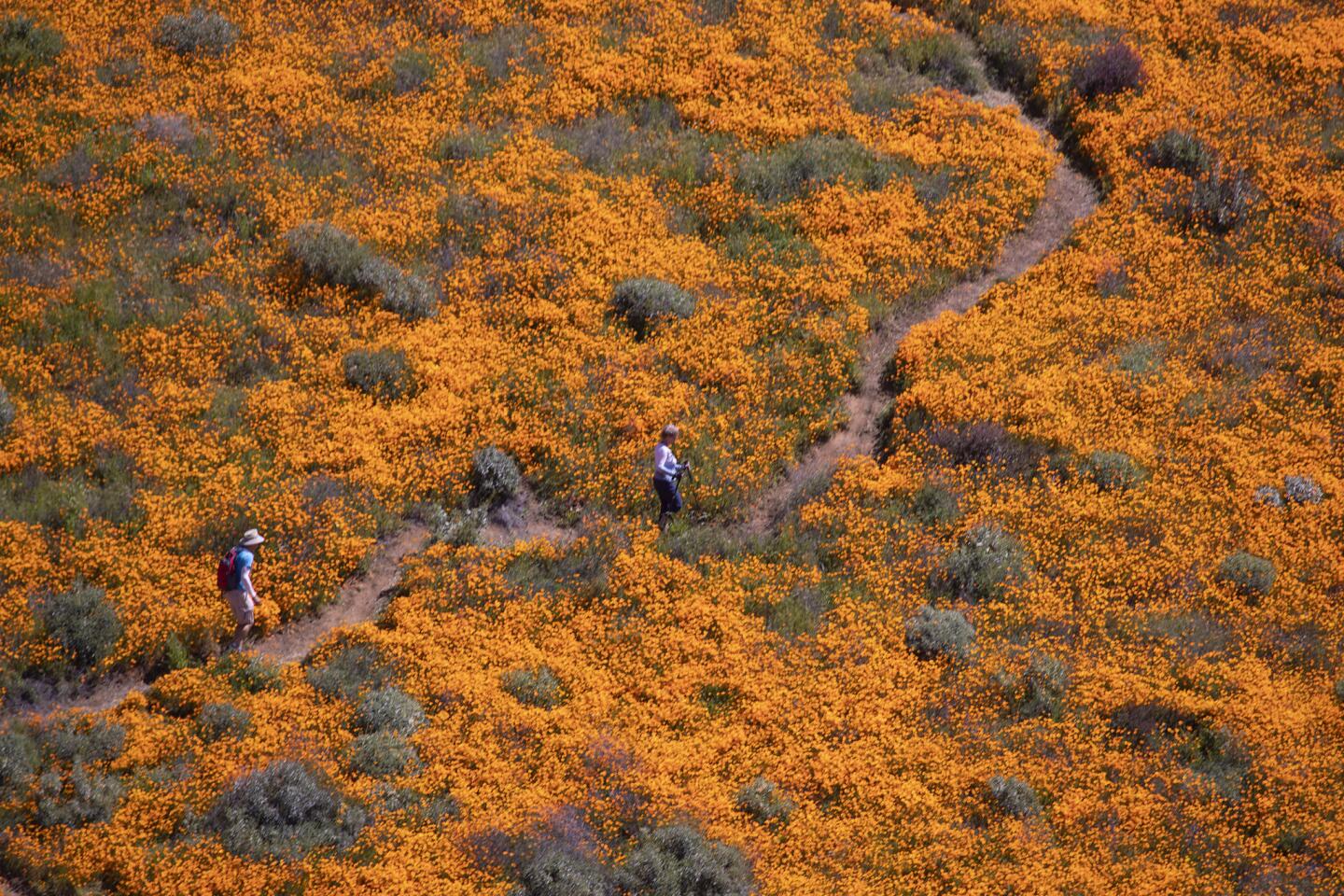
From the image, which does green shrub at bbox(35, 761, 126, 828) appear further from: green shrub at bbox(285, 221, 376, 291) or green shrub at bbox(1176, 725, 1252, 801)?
green shrub at bbox(1176, 725, 1252, 801)

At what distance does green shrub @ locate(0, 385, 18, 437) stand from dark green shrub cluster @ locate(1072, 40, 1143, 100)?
2197cm

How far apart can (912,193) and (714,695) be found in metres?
12.3

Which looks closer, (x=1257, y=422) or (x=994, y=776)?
(x=994, y=776)

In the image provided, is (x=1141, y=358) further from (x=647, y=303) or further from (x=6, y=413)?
(x=6, y=413)

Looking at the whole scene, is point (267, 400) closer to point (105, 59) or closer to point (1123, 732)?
point (105, 59)

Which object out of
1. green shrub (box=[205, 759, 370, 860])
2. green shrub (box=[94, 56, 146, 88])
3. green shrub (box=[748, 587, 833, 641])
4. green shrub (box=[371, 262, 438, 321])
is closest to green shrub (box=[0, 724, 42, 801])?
green shrub (box=[205, 759, 370, 860])

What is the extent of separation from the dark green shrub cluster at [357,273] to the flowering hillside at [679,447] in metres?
0.08

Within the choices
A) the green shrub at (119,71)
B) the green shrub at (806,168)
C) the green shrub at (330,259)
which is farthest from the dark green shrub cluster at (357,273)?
the green shrub at (806,168)

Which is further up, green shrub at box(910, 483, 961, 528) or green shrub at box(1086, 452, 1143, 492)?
green shrub at box(1086, 452, 1143, 492)

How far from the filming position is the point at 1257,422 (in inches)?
860

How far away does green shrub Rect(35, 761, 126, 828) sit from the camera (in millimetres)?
14391

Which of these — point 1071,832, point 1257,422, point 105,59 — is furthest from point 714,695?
point 105,59

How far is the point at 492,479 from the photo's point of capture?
763 inches

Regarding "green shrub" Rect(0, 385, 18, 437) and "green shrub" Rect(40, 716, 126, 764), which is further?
"green shrub" Rect(0, 385, 18, 437)
